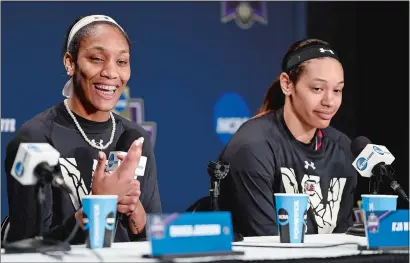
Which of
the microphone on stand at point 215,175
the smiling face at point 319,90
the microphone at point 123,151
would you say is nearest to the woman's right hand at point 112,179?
the microphone at point 123,151

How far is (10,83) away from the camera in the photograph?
12.6 ft

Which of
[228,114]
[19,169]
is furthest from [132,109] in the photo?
[19,169]

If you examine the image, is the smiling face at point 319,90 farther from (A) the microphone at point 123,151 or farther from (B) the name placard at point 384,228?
(B) the name placard at point 384,228

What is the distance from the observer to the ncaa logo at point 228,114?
14.4 feet

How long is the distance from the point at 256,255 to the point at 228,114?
2.49 meters

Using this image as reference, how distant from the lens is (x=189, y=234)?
184 centimetres

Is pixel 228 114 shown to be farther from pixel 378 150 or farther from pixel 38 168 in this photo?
pixel 38 168

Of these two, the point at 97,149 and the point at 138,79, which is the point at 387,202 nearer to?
the point at 97,149

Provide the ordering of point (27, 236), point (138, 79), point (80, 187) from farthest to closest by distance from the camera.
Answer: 1. point (138, 79)
2. point (80, 187)
3. point (27, 236)

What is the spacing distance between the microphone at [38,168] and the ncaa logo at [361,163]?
104 cm

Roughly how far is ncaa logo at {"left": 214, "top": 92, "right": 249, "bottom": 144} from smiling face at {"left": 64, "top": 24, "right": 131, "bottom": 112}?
1.66 metres

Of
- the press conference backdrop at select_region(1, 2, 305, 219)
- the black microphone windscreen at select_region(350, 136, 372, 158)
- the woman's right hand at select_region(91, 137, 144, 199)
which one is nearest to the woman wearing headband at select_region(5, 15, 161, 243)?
Result: the woman's right hand at select_region(91, 137, 144, 199)

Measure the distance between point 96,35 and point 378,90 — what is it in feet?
8.70

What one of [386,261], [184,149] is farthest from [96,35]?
[184,149]
